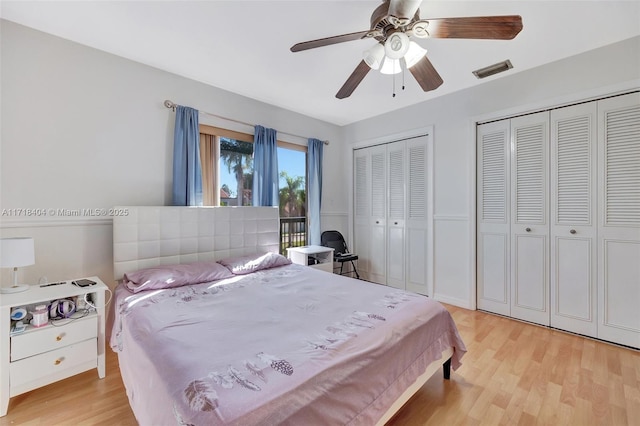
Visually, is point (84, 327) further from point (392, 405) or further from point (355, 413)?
point (392, 405)

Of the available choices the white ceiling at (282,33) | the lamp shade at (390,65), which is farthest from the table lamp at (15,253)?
the lamp shade at (390,65)

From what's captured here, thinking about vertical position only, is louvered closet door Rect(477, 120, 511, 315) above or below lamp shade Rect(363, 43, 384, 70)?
below

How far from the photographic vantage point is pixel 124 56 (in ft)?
8.64

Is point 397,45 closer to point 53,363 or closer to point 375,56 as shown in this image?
point 375,56

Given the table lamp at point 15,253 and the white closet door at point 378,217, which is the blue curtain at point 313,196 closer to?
the white closet door at point 378,217

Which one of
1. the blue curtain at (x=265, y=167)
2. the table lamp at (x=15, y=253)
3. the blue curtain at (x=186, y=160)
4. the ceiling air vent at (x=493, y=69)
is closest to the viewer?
the table lamp at (x=15, y=253)

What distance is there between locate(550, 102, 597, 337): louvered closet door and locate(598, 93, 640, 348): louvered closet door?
0.20 ft

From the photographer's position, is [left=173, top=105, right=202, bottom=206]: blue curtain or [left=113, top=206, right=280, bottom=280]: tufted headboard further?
[left=173, top=105, right=202, bottom=206]: blue curtain

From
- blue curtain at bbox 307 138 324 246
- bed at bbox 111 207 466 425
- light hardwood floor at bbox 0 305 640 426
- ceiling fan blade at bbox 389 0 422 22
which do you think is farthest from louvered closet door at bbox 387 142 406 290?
ceiling fan blade at bbox 389 0 422 22

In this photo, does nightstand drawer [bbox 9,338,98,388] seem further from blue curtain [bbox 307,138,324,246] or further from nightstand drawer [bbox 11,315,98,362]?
blue curtain [bbox 307,138,324,246]

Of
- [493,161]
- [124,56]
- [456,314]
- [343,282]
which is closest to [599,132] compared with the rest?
[493,161]

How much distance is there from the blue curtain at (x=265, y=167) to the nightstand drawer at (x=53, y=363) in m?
2.11

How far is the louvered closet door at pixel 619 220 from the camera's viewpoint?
7.95ft

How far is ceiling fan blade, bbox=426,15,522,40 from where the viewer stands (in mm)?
1458
